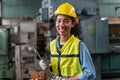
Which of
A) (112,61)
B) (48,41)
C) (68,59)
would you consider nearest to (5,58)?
(48,41)

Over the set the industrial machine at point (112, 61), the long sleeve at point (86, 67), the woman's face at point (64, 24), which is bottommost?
the industrial machine at point (112, 61)

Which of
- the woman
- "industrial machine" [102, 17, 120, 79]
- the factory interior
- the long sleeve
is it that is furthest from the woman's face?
"industrial machine" [102, 17, 120, 79]

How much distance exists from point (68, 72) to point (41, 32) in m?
3.13

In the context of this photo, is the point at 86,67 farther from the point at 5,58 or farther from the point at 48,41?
the point at 5,58

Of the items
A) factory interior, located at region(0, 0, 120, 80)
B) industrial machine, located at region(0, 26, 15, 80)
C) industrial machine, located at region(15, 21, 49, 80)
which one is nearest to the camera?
factory interior, located at region(0, 0, 120, 80)

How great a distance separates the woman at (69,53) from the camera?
148 cm

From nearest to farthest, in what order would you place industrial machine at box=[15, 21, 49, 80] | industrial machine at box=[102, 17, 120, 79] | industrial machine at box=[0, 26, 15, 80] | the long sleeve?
the long sleeve
industrial machine at box=[15, 21, 49, 80]
industrial machine at box=[0, 26, 15, 80]
industrial machine at box=[102, 17, 120, 79]

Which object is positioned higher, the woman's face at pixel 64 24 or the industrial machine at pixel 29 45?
the woman's face at pixel 64 24

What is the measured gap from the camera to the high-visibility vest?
1.51 meters

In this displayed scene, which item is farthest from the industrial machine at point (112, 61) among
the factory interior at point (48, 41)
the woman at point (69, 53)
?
the woman at point (69, 53)

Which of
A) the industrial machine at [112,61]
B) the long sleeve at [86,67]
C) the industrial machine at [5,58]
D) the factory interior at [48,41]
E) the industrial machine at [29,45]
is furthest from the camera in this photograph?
the industrial machine at [112,61]

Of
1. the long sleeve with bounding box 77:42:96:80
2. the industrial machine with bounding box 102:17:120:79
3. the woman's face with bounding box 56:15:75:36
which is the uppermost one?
the woman's face with bounding box 56:15:75:36

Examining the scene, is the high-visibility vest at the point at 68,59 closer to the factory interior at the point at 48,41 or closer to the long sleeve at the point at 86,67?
the long sleeve at the point at 86,67

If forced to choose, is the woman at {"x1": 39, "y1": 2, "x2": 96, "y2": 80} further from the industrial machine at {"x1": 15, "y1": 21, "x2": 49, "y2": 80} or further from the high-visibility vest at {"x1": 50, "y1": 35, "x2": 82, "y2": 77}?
the industrial machine at {"x1": 15, "y1": 21, "x2": 49, "y2": 80}
